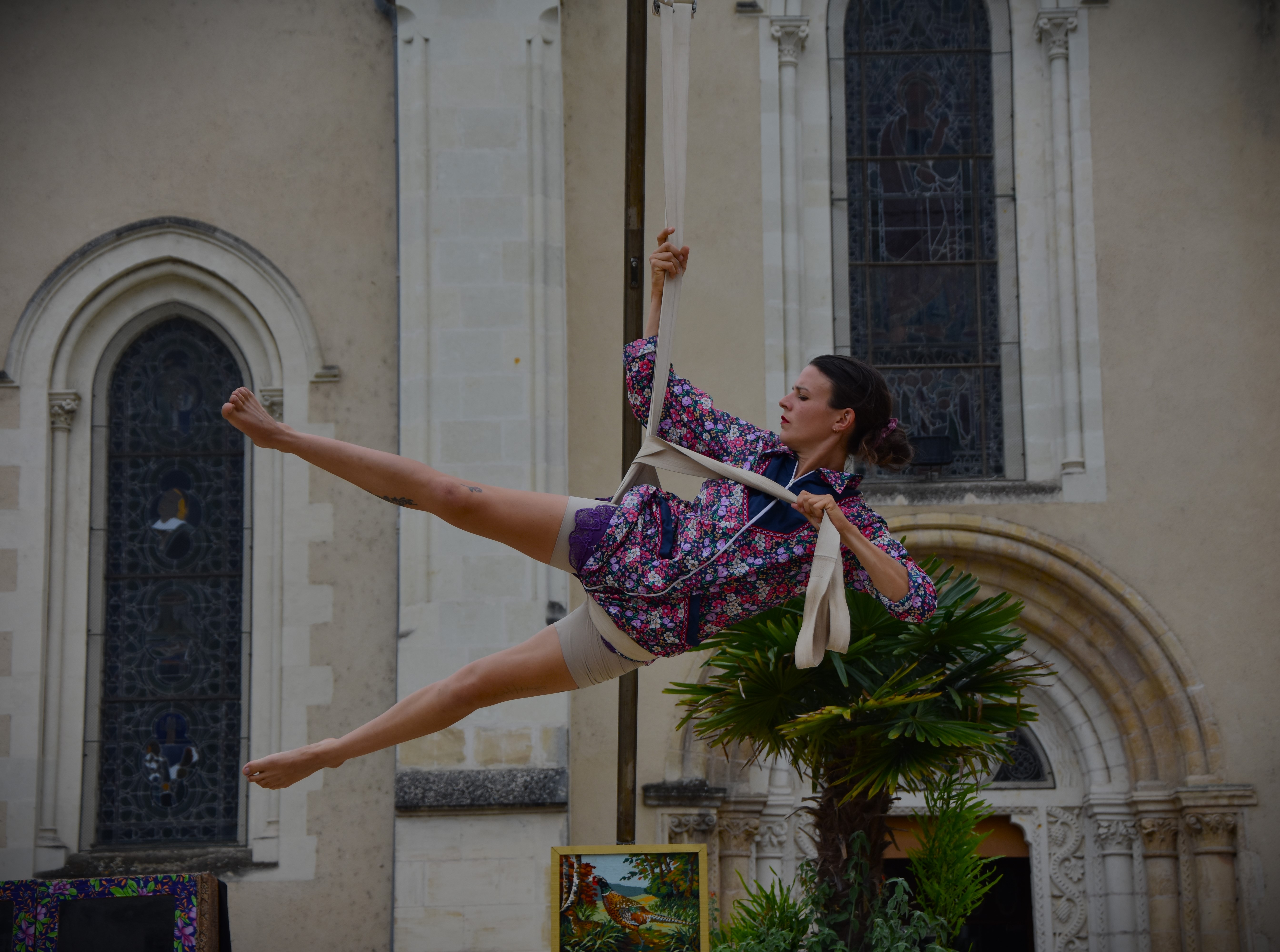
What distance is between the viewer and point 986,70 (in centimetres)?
853

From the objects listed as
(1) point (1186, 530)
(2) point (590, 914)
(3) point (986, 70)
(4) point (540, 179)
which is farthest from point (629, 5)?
(1) point (1186, 530)

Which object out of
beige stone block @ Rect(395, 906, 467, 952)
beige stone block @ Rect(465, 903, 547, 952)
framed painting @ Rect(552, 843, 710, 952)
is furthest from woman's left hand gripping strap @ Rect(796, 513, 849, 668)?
beige stone block @ Rect(395, 906, 467, 952)

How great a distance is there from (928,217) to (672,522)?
17.3 feet

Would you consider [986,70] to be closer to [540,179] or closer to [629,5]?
[540,179]

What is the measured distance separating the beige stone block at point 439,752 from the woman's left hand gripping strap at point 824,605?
3920 millimetres

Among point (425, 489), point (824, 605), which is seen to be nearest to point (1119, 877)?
point (824, 605)

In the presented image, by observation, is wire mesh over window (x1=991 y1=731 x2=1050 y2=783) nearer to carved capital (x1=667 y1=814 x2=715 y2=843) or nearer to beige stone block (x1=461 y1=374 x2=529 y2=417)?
carved capital (x1=667 y1=814 x2=715 y2=843)

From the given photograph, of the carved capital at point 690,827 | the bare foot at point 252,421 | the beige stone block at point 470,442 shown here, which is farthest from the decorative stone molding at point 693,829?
the bare foot at point 252,421

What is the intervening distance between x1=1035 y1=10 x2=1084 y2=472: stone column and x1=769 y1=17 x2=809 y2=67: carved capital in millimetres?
1329

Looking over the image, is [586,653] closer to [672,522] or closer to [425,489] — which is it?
[672,522]

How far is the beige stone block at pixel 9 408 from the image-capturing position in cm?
799

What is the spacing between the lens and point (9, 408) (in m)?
8.00

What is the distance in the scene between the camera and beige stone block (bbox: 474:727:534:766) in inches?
281

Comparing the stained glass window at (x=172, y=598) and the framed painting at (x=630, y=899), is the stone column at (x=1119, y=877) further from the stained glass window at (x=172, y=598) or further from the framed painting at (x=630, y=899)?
the stained glass window at (x=172, y=598)
